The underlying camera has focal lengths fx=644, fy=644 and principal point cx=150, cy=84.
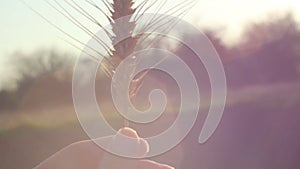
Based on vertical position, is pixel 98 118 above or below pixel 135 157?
above

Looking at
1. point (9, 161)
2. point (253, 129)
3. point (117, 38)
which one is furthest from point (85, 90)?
point (253, 129)

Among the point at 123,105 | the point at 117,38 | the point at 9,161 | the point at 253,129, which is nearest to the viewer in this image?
the point at 123,105

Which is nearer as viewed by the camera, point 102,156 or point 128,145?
point 128,145

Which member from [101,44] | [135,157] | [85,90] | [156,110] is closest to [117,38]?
[101,44]

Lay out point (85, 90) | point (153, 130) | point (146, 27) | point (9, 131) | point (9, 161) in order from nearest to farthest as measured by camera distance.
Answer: point (146, 27), point (85, 90), point (153, 130), point (9, 161), point (9, 131)

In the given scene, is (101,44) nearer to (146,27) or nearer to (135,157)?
(146,27)

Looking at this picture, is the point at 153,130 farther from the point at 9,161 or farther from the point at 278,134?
the point at 278,134

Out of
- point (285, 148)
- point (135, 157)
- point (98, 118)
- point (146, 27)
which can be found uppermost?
point (285, 148)

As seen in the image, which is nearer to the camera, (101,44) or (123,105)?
(123,105)
